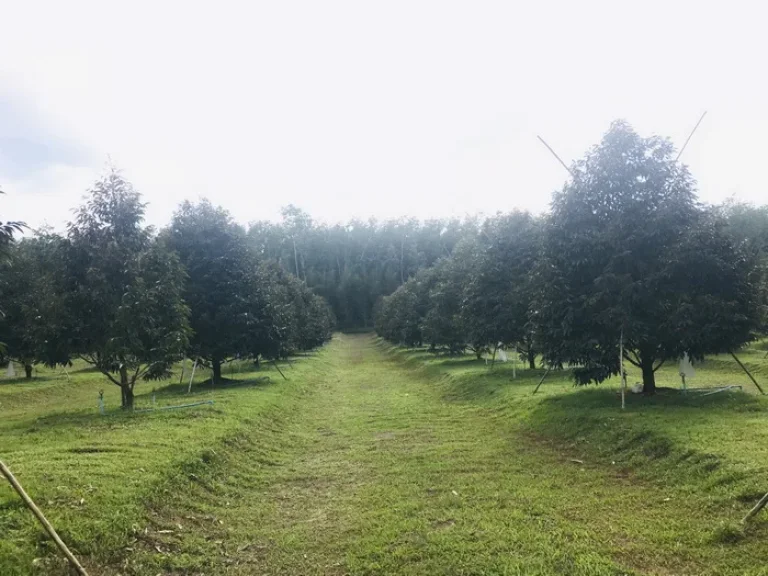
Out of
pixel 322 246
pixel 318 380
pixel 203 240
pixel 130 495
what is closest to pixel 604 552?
pixel 130 495

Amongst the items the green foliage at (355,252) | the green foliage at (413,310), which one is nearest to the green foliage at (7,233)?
the green foliage at (413,310)

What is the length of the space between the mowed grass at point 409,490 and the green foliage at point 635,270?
62.4 inches

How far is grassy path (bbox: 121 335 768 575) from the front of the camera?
248 inches

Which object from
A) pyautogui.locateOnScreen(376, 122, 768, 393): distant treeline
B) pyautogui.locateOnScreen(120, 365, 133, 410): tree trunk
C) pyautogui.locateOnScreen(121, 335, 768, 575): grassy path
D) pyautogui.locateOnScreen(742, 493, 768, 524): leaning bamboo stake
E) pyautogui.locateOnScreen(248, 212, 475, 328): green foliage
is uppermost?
pyautogui.locateOnScreen(248, 212, 475, 328): green foliage

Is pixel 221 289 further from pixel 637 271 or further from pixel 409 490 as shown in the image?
pixel 409 490

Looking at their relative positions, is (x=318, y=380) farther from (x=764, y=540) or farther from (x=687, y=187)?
(x=764, y=540)

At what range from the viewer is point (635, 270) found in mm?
14406

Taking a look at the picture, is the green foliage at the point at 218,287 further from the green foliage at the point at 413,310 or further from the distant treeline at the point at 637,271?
the green foliage at the point at 413,310

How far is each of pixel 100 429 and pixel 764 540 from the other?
1262cm

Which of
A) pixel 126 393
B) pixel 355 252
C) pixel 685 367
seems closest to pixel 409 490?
pixel 685 367

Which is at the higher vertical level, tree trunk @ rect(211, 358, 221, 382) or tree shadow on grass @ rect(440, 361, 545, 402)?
tree trunk @ rect(211, 358, 221, 382)

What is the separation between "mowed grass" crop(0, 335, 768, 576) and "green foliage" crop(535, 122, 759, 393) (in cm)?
158

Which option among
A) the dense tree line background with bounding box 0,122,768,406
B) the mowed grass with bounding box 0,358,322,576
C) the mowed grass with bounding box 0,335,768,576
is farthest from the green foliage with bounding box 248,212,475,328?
the mowed grass with bounding box 0,335,768,576

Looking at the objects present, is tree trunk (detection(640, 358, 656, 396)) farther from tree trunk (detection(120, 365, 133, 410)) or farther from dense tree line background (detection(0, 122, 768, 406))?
tree trunk (detection(120, 365, 133, 410))
